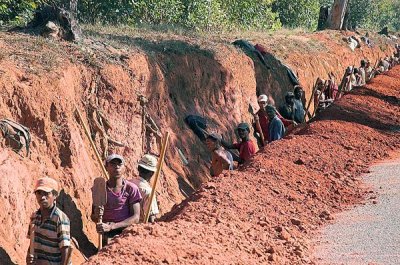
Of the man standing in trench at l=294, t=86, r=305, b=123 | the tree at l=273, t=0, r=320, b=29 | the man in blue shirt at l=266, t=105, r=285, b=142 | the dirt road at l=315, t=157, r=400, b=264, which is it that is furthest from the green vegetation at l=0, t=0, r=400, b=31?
the dirt road at l=315, t=157, r=400, b=264

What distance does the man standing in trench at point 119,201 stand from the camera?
821cm

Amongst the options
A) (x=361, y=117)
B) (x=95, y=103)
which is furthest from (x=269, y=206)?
(x=361, y=117)

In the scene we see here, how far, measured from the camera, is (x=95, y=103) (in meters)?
12.2

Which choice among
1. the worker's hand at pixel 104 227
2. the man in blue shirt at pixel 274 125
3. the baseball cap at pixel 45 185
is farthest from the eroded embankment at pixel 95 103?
the man in blue shirt at pixel 274 125

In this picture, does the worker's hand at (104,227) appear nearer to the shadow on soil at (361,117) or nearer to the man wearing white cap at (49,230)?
the man wearing white cap at (49,230)

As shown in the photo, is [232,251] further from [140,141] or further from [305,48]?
[305,48]

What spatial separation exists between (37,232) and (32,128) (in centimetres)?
325

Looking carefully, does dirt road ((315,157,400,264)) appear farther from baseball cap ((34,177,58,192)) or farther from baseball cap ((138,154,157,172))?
baseball cap ((34,177,58,192))

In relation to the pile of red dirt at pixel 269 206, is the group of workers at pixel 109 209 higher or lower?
higher

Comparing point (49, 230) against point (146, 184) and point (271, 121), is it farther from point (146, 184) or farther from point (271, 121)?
point (271, 121)

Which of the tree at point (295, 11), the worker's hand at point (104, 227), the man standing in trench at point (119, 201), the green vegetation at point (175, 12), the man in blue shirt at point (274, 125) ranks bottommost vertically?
the tree at point (295, 11)

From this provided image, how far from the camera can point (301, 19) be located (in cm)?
5172

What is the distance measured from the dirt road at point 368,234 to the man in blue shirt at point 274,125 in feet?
8.33

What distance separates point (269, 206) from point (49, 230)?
3.43 metres
